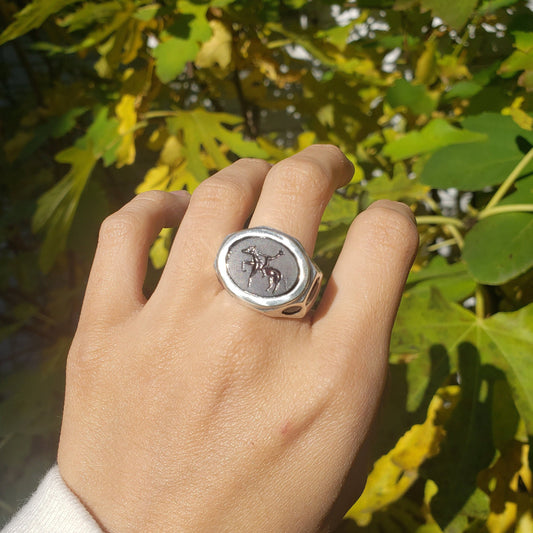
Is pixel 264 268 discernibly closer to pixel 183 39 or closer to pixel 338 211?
pixel 338 211

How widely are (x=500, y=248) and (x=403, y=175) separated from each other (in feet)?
1.10

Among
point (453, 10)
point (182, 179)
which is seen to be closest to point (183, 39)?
point (182, 179)

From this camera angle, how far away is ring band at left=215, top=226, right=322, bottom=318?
21.7 inches

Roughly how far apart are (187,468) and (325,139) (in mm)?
999

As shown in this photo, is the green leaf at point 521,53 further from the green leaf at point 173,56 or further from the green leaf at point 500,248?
the green leaf at point 173,56

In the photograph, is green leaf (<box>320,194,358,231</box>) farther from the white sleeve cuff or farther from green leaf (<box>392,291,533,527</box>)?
the white sleeve cuff

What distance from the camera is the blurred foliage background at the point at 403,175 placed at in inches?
32.1

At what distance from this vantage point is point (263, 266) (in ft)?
1.88

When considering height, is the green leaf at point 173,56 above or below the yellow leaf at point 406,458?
above

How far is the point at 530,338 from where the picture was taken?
2.67 ft

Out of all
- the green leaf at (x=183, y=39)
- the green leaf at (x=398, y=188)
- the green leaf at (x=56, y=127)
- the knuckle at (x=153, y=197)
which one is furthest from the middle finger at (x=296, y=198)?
the green leaf at (x=56, y=127)

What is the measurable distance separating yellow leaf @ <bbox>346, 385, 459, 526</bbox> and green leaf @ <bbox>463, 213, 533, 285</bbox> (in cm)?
29

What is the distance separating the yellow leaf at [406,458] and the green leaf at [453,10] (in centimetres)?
65

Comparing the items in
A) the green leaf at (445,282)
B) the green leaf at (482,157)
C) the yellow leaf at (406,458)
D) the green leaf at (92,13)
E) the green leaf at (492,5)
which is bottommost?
the yellow leaf at (406,458)
